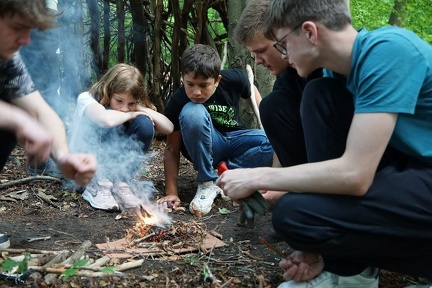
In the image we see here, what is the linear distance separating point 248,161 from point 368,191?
1860 mm

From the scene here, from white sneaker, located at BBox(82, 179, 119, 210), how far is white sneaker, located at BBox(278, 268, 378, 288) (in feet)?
5.00

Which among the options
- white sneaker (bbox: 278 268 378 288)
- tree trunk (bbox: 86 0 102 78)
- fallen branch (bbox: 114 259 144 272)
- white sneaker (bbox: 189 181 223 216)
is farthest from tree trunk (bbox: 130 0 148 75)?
white sneaker (bbox: 278 268 378 288)

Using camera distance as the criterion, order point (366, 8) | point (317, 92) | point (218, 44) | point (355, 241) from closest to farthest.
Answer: point (355, 241) < point (317, 92) < point (218, 44) < point (366, 8)

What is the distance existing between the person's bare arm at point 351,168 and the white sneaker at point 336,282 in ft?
1.42

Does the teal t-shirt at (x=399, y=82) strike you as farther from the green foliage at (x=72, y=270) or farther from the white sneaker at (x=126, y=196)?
the white sneaker at (x=126, y=196)

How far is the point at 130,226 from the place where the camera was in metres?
2.99

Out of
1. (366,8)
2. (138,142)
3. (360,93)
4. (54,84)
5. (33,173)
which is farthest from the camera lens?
(366,8)

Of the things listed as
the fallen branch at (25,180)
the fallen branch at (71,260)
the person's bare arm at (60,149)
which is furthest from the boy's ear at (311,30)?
the fallen branch at (25,180)

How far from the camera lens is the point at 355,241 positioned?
6.28 ft

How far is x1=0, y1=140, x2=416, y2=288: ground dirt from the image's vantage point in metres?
2.20

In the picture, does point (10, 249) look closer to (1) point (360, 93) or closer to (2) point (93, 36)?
(1) point (360, 93)

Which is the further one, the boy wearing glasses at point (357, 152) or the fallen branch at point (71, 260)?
the fallen branch at point (71, 260)

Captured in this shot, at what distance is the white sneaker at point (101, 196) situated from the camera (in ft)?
10.8

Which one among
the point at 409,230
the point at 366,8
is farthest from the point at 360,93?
the point at 366,8
